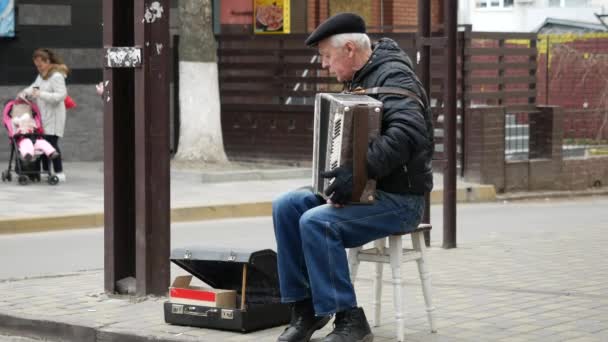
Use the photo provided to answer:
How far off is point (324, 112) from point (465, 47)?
12.8m

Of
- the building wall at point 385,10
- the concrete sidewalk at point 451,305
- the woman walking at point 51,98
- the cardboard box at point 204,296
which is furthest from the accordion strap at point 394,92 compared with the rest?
the building wall at point 385,10

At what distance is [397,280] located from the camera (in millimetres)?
6477

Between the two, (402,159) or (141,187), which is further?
(141,187)

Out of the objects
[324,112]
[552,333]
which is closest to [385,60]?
[324,112]

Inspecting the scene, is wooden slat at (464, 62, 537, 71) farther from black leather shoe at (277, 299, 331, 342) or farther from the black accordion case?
black leather shoe at (277, 299, 331, 342)

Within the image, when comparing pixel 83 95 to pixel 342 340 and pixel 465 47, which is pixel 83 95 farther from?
pixel 342 340

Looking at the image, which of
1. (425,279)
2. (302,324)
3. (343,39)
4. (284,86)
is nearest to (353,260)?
(425,279)

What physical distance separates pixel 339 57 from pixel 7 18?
13.8 meters

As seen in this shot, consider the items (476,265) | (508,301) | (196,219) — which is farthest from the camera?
(196,219)

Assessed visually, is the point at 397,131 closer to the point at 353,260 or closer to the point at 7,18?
the point at 353,260

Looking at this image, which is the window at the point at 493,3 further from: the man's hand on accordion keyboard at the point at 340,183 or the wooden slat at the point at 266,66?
the man's hand on accordion keyboard at the point at 340,183

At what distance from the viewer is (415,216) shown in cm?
655

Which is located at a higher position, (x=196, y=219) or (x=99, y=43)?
(x=99, y=43)

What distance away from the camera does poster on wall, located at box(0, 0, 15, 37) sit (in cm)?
1933
